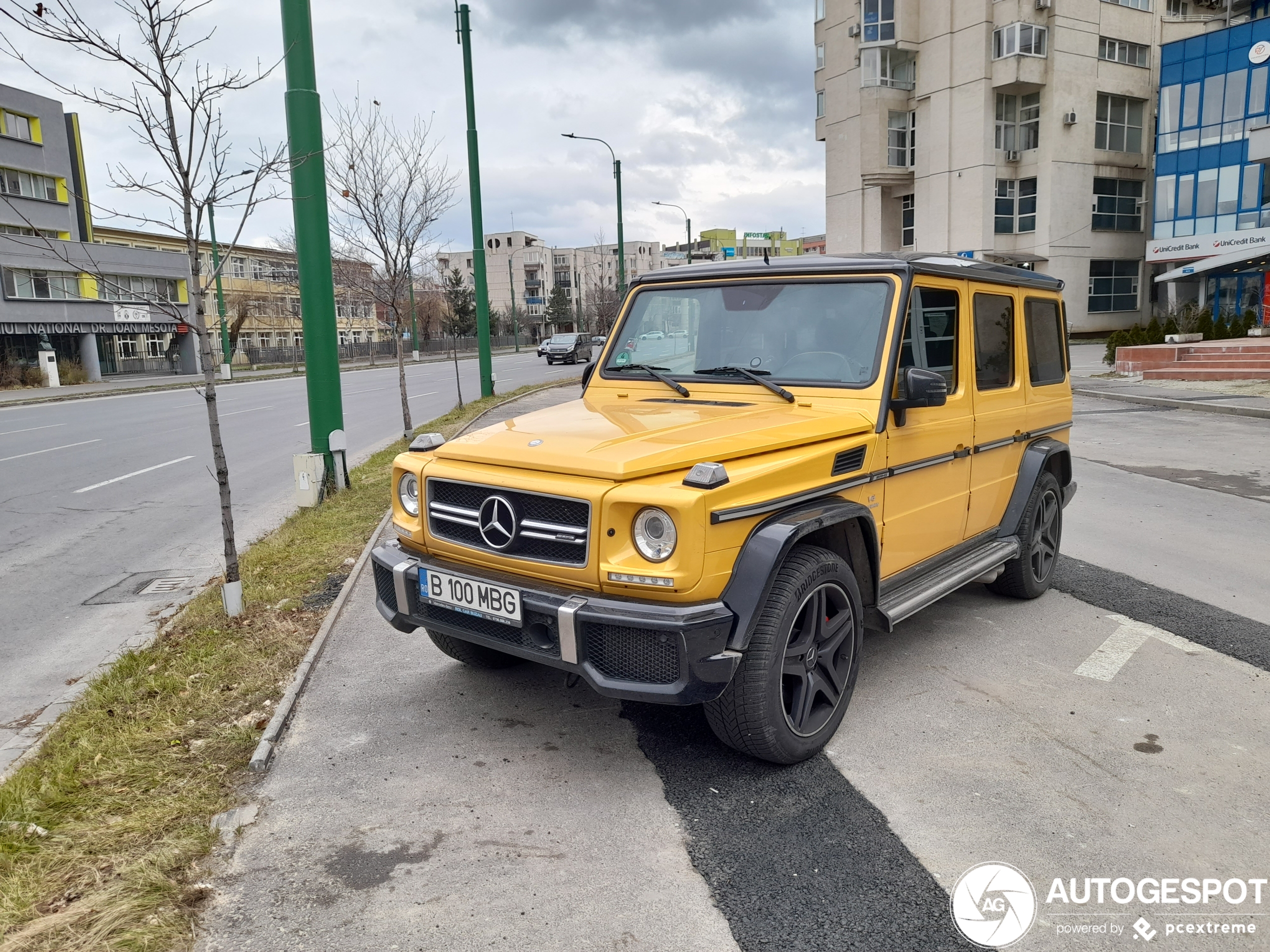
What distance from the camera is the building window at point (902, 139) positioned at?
4616 cm

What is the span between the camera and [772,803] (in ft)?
11.3

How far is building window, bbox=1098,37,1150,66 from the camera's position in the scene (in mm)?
44406

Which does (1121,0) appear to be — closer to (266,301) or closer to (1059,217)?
(1059,217)

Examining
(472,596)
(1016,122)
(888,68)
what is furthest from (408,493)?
(1016,122)

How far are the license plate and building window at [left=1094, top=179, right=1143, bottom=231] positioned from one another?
49.7 m

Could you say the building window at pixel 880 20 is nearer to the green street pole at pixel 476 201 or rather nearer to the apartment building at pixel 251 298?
the apartment building at pixel 251 298

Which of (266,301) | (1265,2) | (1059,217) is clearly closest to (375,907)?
(1059,217)

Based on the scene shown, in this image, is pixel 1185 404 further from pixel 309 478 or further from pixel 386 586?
pixel 386 586

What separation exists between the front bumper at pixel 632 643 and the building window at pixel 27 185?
50.7 meters

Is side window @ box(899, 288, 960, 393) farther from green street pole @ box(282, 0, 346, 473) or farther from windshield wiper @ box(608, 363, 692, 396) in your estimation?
green street pole @ box(282, 0, 346, 473)

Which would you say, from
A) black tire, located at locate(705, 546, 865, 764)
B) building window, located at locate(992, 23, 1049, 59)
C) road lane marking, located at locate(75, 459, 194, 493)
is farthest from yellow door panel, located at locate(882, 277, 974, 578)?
building window, located at locate(992, 23, 1049, 59)

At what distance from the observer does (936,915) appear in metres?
2.78

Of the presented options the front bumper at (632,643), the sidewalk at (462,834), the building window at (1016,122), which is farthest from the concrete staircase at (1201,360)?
the building window at (1016,122)

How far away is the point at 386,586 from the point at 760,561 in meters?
1.75
